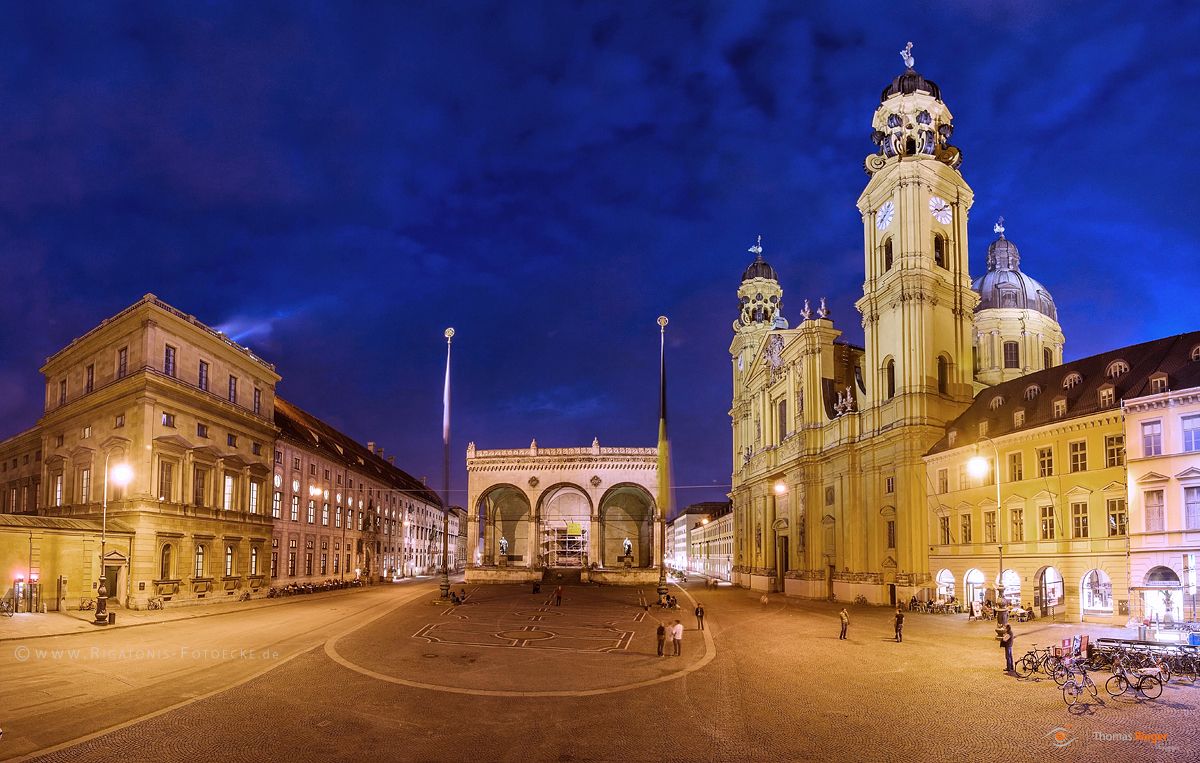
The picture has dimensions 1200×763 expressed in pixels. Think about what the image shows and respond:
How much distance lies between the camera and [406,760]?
1619cm

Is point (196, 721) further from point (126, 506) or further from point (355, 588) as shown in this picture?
point (355, 588)

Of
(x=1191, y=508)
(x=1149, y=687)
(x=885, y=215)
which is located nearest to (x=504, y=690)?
(x=1149, y=687)

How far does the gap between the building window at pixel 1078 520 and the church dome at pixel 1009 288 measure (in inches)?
1459

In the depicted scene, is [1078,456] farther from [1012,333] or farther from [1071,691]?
[1012,333]

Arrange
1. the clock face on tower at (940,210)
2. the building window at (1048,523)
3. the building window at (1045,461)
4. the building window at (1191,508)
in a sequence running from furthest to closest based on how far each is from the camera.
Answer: the clock face on tower at (940,210) < the building window at (1045,461) < the building window at (1048,523) < the building window at (1191,508)

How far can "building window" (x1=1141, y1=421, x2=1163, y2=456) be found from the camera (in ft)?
119

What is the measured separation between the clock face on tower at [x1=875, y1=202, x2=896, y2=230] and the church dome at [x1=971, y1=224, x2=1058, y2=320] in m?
17.4

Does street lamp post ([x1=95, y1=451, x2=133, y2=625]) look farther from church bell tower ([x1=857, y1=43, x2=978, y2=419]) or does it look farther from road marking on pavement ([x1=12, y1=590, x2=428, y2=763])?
church bell tower ([x1=857, y1=43, x2=978, y2=419])

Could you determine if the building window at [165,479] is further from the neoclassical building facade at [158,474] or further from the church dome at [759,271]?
the church dome at [759,271]

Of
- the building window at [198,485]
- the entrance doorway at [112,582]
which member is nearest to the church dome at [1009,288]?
the building window at [198,485]

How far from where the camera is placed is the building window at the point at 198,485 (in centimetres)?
5294

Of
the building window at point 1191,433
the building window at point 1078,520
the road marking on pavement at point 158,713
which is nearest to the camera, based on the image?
the road marking on pavement at point 158,713

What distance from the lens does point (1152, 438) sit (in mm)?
36500

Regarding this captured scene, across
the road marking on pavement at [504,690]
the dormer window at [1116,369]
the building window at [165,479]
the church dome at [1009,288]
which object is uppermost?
the church dome at [1009,288]
